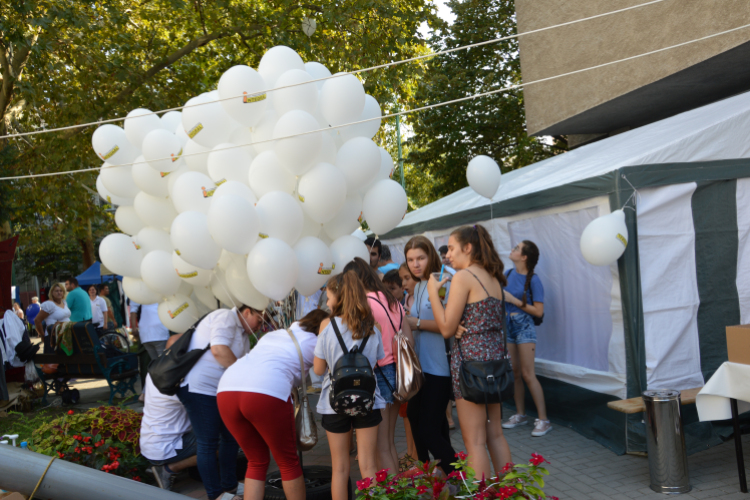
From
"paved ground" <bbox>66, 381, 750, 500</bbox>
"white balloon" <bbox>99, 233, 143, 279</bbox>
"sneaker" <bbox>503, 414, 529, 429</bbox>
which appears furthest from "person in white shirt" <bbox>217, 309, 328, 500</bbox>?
"sneaker" <bbox>503, 414, 529, 429</bbox>

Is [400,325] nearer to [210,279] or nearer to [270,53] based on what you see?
[210,279]

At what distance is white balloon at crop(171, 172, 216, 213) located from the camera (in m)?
4.36

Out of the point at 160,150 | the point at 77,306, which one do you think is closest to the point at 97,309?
the point at 77,306

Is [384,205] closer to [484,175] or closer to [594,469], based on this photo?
[484,175]

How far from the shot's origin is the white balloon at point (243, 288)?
445 cm

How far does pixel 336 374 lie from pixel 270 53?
252cm

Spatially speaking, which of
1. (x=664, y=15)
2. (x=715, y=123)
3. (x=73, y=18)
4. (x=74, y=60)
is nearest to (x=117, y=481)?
(x=715, y=123)

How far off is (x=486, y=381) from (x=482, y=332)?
300 millimetres

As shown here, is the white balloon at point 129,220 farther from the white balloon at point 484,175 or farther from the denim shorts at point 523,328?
the denim shorts at point 523,328

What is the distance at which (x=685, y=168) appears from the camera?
4.92 metres

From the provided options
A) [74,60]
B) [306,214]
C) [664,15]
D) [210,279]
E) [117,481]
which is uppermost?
[74,60]

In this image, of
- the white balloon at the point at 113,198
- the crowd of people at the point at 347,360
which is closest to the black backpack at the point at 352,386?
the crowd of people at the point at 347,360

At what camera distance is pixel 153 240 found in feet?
16.1

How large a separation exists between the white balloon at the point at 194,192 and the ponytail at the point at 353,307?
4.16ft
